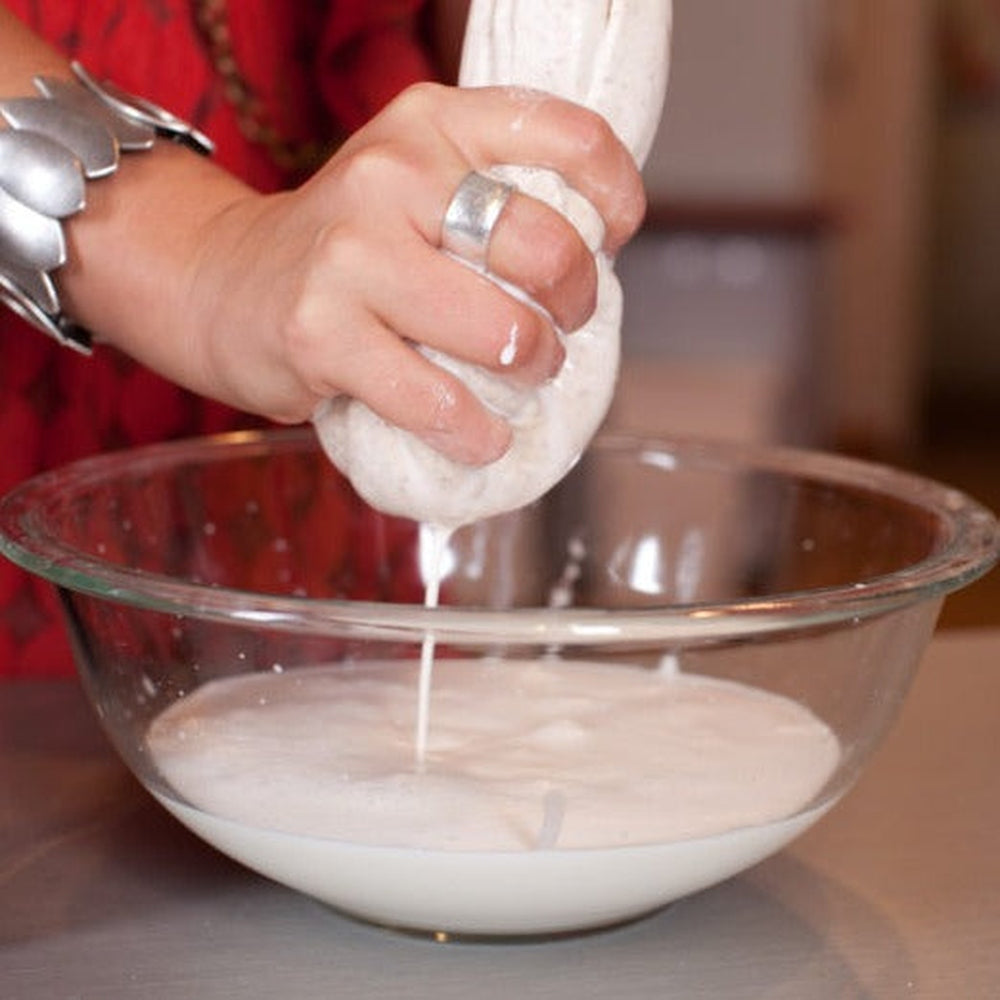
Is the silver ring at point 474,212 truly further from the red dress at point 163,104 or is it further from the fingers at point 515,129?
the red dress at point 163,104

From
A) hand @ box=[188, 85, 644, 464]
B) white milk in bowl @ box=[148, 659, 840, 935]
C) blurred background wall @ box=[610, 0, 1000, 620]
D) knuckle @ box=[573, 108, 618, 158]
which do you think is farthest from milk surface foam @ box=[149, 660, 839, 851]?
blurred background wall @ box=[610, 0, 1000, 620]

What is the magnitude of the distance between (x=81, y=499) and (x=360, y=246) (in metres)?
0.24

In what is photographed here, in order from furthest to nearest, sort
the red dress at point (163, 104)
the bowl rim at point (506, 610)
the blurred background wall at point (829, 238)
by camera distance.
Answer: the blurred background wall at point (829, 238), the red dress at point (163, 104), the bowl rim at point (506, 610)

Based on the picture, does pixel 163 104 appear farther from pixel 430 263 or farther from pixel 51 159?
pixel 430 263

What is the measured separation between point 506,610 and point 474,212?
14 centimetres

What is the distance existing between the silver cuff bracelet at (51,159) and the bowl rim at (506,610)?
0.27 ft

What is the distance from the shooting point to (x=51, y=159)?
84 cm

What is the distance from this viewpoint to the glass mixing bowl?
67 cm

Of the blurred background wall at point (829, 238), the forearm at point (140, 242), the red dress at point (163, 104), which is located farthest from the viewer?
the blurred background wall at point (829, 238)

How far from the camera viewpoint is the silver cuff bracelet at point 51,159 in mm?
835

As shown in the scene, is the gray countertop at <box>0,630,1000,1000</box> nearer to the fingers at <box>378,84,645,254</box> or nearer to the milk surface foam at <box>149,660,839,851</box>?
the milk surface foam at <box>149,660,839,851</box>

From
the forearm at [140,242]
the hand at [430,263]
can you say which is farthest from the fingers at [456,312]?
the forearm at [140,242]

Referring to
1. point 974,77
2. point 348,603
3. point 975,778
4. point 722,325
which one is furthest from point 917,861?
point 974,77

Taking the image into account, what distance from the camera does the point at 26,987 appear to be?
674 mm
